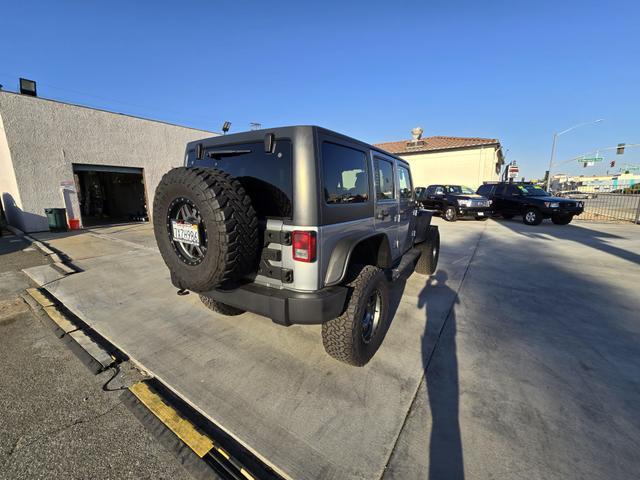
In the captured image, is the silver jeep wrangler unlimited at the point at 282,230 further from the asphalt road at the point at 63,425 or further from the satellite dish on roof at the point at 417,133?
the satellite dish on roof at the point at 417,133

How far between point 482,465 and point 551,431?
0.63 meters

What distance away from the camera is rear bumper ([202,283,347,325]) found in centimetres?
199

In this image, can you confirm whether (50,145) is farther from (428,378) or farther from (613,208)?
(613,208)

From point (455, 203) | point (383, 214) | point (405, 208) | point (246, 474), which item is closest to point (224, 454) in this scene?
point (246, 474)

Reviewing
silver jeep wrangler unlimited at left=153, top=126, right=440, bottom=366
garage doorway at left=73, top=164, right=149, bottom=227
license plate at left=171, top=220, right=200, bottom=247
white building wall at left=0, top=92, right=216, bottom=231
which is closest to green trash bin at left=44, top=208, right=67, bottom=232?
white building wall at left=0, top=92, right=216, bottom=231

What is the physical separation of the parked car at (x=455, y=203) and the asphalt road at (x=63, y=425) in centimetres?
1125

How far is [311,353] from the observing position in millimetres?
2660

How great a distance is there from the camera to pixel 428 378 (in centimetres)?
230

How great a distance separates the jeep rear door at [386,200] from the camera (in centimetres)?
296

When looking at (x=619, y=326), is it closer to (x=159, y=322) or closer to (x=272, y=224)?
(x=272, y=224)

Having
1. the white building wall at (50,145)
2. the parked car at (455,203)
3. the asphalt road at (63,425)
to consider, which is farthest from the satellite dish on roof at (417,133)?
the asphalt road at (63,425)

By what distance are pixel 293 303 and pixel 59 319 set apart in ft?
10.4

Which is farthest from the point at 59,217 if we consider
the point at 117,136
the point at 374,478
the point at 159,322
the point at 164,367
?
the point at 374,478

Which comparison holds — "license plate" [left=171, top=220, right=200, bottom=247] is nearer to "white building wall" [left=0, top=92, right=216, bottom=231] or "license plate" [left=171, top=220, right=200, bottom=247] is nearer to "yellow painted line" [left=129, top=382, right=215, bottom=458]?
"yellow painted line" [left=129, top=382, right=215, bottom=458]
